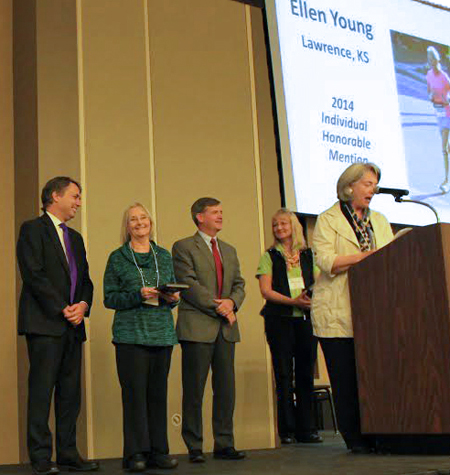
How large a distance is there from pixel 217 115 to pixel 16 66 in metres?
1.41

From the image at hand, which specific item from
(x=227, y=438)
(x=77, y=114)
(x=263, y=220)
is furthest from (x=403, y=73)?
(x=227, y=438)

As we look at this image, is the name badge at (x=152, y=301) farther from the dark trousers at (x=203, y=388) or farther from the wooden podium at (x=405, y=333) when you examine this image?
the wooden podium at (x=405, y=333)

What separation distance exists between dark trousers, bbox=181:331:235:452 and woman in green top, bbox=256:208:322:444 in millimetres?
913

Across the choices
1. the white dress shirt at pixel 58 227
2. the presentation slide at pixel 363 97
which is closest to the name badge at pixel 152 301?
the white dress shirt at pixel 58 227

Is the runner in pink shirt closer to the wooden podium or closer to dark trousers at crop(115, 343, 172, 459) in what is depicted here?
the wooden podium

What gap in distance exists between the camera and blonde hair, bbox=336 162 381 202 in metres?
4.16

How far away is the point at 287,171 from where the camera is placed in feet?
19.7

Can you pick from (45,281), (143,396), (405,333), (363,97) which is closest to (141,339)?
(143,396)

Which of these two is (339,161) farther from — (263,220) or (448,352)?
(448,352)

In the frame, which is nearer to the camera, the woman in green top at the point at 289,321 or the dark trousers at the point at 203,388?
the dark trousers at the point at 203,388

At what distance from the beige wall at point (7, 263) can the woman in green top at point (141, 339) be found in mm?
1065

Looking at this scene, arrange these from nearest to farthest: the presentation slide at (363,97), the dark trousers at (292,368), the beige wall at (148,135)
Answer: the beige wall at (148,135) → the dark trousers at (292,368) → the presentation slide at (363,97)

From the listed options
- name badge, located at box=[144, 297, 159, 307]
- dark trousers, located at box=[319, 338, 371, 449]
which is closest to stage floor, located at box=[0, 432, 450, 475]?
dark trousers, located at box=[319, 338, 371, 449]

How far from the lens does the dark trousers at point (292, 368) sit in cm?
537
